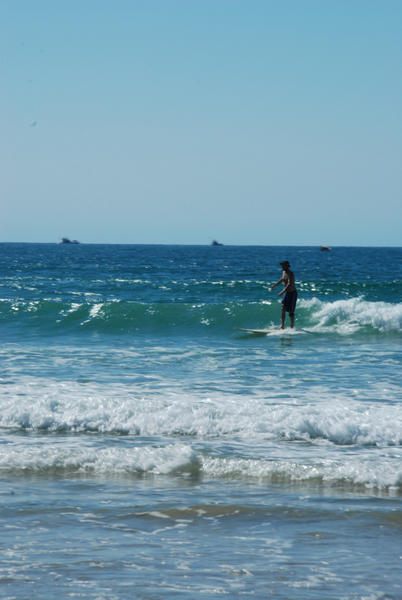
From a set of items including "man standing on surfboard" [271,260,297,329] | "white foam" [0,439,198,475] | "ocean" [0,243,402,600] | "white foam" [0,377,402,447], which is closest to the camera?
"ocean" [0,243,402,600]

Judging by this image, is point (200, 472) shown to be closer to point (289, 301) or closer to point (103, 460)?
point (103, 460)

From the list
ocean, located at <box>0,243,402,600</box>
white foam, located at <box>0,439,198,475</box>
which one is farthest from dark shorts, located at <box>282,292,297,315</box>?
white foam, located at <box>0,439,198,475</box>

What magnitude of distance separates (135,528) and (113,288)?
99.8 ft

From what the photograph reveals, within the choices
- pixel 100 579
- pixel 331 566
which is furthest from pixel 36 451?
pixel 331 566

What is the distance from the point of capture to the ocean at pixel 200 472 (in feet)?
14.7

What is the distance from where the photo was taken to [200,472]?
6.97 meters

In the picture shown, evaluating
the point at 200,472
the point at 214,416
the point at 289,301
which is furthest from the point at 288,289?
the point at 200,472

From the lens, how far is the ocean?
4.48 m

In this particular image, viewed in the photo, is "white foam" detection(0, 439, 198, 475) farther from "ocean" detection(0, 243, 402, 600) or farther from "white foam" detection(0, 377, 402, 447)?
"white foam" detection(0, 377, 402, 447)

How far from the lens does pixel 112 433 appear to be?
28.4ft

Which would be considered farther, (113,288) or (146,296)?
(113,288)

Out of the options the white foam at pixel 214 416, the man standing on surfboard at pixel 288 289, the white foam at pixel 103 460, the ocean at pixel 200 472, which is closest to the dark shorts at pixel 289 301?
the man standing on surfboard at pixel 288 289

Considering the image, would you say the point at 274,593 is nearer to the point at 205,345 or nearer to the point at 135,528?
the point at 135,528

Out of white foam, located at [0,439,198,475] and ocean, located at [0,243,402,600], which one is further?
white foam, located at [0,439,198,475]
